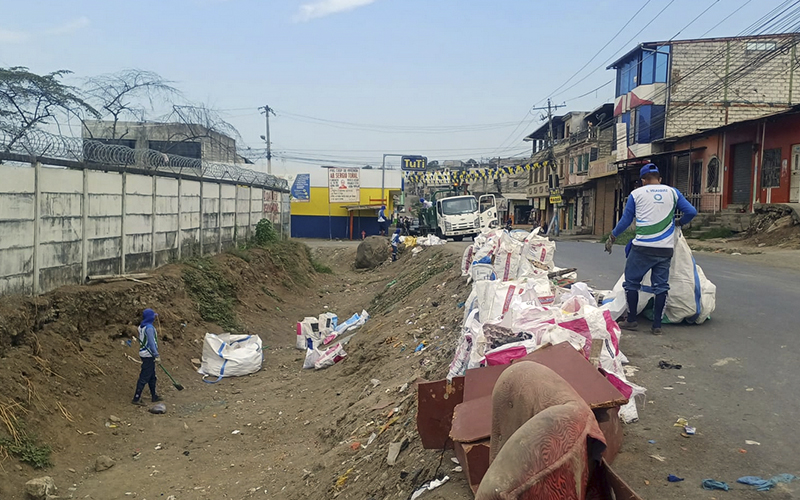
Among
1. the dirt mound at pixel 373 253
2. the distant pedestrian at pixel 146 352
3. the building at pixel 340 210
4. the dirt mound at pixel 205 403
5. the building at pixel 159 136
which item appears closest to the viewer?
the dirt mound at pixel 205 403

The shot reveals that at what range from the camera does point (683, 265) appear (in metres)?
6.28

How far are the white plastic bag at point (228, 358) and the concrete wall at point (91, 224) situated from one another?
7.30 ft

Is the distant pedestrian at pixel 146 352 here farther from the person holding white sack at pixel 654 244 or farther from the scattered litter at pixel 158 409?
the person holding white sack at pixel 654 244

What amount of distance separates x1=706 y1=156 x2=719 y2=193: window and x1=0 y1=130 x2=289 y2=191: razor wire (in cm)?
1942

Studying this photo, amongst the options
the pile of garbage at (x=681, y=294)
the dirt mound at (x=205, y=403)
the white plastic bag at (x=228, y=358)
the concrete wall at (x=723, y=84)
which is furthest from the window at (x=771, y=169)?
the white plastic bag at (x=228, y=358)

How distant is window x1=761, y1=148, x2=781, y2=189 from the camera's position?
21.3m

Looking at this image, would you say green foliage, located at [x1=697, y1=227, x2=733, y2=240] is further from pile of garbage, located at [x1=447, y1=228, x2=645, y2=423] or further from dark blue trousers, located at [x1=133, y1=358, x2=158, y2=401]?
dark blue trousers, located at [x1=133, y1=358, x2=158, y2=401]

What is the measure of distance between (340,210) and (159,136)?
78.4ft

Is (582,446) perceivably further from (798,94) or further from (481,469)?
(798,94)

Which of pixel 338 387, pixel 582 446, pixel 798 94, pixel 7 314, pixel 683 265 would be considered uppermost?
pixel 798 94

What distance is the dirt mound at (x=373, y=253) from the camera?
25438 mm

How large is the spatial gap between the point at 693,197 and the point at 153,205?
23.5 m

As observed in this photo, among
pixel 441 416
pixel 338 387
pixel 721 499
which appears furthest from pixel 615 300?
pixel 338 387

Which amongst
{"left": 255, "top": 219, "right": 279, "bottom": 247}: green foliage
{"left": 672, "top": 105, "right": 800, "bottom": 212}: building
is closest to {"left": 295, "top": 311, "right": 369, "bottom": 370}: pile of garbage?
{"left": 255, "top": 219, "right": 279, "bottom": 247}: green foliage
